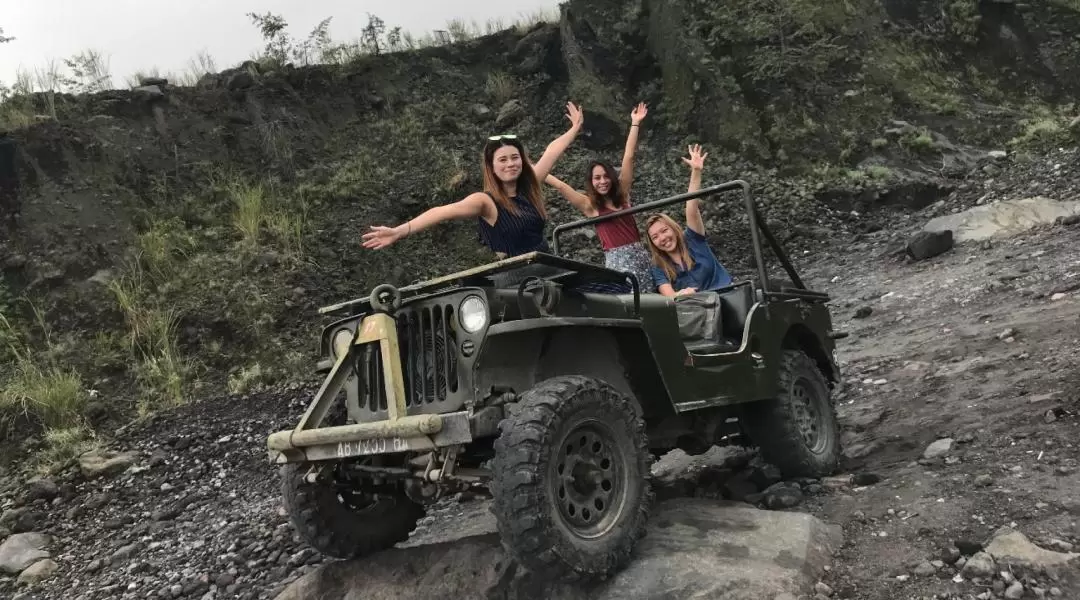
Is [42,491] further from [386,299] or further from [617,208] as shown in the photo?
[617,208]

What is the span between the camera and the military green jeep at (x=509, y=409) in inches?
107

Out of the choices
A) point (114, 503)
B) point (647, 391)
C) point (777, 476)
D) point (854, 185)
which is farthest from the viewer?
point (854, 185)

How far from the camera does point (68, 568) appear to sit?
522cm

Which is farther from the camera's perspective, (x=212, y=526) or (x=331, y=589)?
(x=212, y=526)

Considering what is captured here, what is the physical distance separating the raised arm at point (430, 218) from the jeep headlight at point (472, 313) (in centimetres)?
40

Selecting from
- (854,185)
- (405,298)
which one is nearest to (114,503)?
(405,298)

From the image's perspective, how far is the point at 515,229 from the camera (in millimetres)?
3801

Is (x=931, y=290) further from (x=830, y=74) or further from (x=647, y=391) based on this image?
(x=830, y=74)

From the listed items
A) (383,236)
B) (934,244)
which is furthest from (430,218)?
(934,244)

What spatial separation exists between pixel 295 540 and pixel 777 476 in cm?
290

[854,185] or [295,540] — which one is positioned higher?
[854,185]

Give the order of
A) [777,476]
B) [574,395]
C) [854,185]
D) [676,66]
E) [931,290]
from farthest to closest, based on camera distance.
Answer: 1. [676,66]
2. [854,185]
3. [931,290]
4. [777,476]
5. [574,395]

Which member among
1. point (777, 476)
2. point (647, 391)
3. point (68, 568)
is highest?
point (647, 391)

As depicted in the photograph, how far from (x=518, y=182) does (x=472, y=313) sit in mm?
1098
